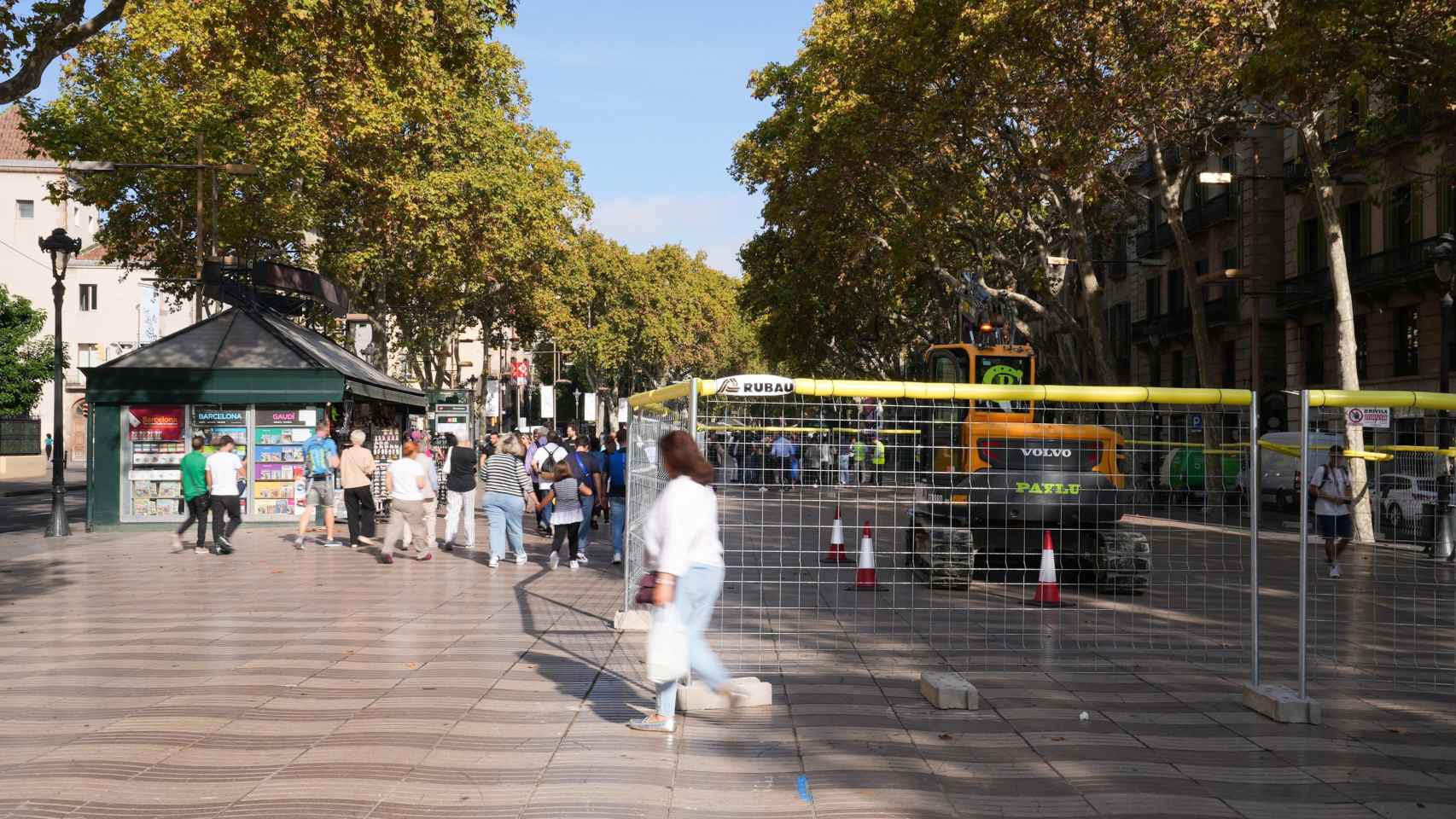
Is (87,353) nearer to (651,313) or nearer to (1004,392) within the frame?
(651,313)

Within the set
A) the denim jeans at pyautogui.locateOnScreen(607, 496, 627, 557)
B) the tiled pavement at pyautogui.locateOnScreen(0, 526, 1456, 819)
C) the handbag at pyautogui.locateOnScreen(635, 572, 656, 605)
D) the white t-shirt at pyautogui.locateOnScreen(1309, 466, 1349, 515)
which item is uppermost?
the white t-shirt at pyautogui.locateOnScreen(1309, 466, 1349, 515)

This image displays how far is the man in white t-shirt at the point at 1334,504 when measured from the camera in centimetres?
950

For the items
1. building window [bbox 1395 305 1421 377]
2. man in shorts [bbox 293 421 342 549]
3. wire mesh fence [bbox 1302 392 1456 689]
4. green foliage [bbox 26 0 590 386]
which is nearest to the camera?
wire mesh fence [bbox 1302 392 1456 689]

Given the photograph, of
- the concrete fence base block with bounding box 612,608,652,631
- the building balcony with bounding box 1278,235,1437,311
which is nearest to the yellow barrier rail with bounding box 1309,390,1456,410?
the concrete fence base block with bounding box 612,608,652,631

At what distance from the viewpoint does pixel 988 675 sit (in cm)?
851

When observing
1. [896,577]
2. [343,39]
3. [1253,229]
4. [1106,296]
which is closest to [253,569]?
[343,39]

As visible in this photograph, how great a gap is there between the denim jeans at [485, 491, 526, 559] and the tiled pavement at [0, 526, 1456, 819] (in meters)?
5.08

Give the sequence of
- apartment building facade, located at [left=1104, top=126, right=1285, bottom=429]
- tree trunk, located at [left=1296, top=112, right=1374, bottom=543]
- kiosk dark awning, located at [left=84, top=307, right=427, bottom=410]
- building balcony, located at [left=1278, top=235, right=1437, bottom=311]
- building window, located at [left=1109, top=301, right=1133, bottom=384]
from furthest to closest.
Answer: building window, located at [left=1109, top=301, right=1133, bottom=384] < apartment building facade, located at [left=1104, top=126, right=1285, bottom=429] < building balcony, located at [left=1278, top=235, right=1437, bottom=311] < kiosk dark awning, located at [left=84, top=307, right=427, bottom=410] < tree trunk, located at [left=1296, top=112, right=1374, bottom=543]

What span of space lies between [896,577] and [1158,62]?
12.2m

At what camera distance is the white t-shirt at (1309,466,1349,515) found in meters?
11.0

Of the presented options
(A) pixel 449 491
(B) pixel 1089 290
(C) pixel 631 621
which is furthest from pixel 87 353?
(C) pixel 631 621

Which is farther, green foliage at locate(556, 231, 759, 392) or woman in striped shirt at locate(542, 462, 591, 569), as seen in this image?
green foliage at locate(556, 231, 759, 392)

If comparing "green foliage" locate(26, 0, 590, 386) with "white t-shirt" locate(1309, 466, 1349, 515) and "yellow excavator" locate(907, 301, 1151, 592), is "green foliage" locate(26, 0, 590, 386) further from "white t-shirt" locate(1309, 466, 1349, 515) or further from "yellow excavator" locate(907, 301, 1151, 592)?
"yellow excavator" locate(907, 301, 1151, 592)

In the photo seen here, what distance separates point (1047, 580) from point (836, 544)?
52.2 inches
